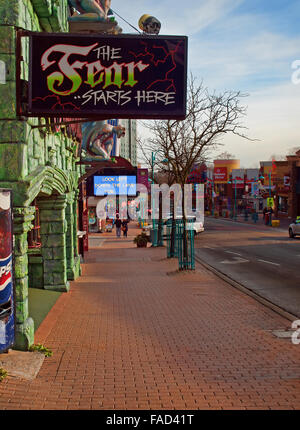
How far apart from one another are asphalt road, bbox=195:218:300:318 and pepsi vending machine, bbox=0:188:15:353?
6.95m

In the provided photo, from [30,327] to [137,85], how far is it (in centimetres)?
457

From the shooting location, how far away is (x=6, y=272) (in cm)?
705

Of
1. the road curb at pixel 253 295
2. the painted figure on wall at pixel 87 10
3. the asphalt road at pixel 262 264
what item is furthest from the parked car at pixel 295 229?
the painted figure on wall at pixel 87 10

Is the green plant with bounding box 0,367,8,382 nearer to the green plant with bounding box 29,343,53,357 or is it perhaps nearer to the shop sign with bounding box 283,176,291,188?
the green plant with bounding box 29,343,53,357

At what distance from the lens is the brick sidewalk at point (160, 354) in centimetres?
632

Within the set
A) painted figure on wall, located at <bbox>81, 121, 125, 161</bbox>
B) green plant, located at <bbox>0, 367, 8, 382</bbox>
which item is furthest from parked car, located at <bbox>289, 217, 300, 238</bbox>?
green plant, located at <bbox>0, 367, 8, 382</bbox>

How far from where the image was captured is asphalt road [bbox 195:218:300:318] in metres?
13.9

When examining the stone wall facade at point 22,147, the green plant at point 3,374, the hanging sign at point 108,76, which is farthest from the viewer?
the hanging sign at point 108,76

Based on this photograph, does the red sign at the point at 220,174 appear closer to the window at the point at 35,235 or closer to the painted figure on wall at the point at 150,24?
the painted figure on wall at the point at 150,24

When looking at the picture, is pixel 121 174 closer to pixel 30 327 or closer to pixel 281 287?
pixel 281 287

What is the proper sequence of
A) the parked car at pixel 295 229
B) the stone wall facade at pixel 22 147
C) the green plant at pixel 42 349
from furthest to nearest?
the parked car at pixel 295 229
the green plant at pixel 42 349
the stone wall facade at pixel 22 147

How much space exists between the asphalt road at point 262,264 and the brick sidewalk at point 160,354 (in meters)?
1.11

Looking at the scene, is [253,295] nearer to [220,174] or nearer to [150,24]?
[150,24]
